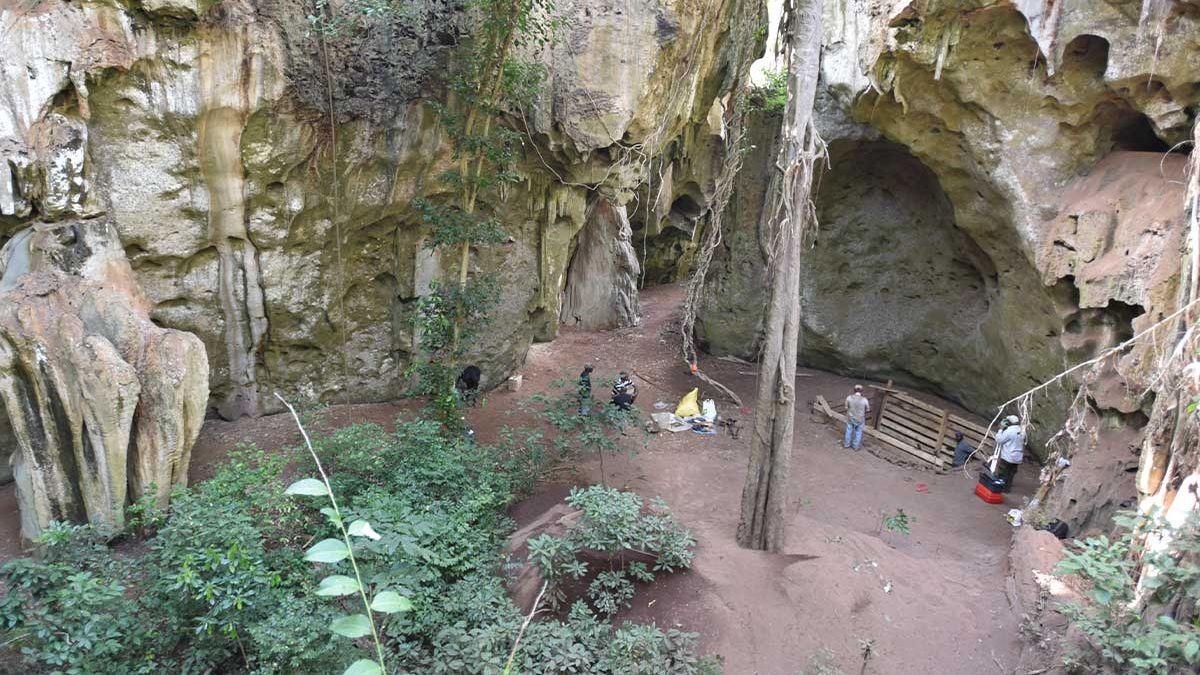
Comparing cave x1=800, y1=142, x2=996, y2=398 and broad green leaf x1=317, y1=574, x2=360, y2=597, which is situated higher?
broad green leaf x1=317, y1=574, x2=360, y2=597

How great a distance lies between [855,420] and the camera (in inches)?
434

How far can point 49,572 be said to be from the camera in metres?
5.34

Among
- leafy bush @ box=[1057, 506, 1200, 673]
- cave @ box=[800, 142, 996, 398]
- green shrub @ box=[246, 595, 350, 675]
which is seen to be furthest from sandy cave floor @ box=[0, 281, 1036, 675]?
green shrub @ box=[246, 595, 350, 675]

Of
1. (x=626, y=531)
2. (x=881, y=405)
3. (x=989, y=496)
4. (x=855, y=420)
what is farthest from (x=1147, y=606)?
(x=881, y=405)

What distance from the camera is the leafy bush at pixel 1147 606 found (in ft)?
13.4

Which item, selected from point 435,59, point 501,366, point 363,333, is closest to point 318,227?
point 363,333

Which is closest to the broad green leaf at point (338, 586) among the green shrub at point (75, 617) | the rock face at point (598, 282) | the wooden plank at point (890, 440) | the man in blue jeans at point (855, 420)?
the green shrub at point (75, 617)

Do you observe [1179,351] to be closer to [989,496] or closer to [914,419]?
[989,496]

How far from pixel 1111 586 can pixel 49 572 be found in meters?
7.48

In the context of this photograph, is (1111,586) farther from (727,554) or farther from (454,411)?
(454,411)

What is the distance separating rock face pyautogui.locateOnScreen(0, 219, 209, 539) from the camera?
672 cm

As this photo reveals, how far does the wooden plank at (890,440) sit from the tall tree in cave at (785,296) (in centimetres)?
462

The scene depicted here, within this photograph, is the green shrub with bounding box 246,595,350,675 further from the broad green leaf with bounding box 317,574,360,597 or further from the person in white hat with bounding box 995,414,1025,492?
the person in white hat with bounding box 995,414,1025,492

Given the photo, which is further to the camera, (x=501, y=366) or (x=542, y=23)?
(x=501, y=366)
